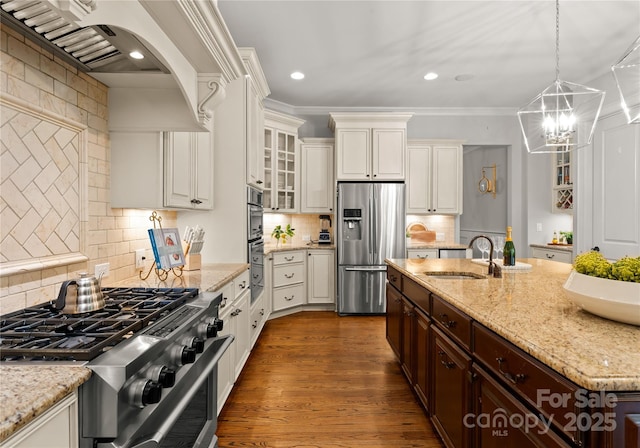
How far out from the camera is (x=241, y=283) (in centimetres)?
272

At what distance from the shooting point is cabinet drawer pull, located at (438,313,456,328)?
1677 millimetres

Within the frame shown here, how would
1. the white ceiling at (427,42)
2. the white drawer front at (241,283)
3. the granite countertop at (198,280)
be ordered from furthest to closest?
the white ceiling at (427,42) < the white drawer front at (241,283) < the granite countertop at (198,280)

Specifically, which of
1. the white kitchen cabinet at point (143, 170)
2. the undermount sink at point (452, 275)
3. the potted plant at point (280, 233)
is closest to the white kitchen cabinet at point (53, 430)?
the white kitchen cabinet at point (143, 170)

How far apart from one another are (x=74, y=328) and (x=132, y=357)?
1.01 ft

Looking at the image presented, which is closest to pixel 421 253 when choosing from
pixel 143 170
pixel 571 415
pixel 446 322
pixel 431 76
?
pixel 431 76

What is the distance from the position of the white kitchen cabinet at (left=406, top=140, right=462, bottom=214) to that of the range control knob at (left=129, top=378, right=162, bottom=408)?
463 cm

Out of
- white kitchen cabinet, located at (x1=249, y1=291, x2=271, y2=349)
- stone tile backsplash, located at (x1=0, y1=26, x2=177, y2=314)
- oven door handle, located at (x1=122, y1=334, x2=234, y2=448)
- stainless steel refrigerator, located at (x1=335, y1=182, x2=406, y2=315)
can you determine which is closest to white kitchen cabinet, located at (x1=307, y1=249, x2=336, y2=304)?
stainless steel refrigerator, located at (x1=335, y1=182, x2=406, y2=315)

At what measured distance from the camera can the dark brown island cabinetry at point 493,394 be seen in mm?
832

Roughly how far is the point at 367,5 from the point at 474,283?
2291 mm

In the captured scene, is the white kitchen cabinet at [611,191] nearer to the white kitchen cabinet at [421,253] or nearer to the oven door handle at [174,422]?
the white kitchen cabinet at [421,253]

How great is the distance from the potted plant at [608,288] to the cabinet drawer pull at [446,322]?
505 millimetres

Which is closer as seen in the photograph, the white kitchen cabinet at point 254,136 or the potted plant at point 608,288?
the potted plant at point 608,288

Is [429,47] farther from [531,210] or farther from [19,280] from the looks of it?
[19,280]

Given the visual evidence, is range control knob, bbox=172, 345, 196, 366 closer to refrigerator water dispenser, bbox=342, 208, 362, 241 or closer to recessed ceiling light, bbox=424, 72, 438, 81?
refrigerator water dispenser, bbox=342, 208, 362, 241
